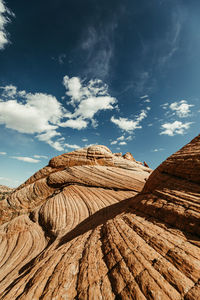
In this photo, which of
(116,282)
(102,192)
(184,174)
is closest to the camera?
(116,282)

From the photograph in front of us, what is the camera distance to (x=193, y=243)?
348 cm

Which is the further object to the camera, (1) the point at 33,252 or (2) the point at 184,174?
(1) the point at 33,252

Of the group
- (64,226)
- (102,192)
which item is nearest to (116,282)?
(64,226)

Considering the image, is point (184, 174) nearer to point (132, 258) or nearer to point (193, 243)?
point (193, 243)

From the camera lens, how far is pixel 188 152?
6566 millimetres

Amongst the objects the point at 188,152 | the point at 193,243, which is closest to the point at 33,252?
the point at 193,243

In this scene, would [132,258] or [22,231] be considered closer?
[132,258]

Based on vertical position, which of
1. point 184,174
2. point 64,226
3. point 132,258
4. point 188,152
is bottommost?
point 64,226

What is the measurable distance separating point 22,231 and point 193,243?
1507cm

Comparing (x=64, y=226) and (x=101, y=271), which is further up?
(x=101, y=271)

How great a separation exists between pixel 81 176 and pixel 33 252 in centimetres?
870

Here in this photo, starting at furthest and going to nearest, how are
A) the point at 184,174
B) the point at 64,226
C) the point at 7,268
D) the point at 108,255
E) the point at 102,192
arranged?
the point at 102,192, the point at 64,226, the point at 7,268, the point at 184,174, the point at 108,255

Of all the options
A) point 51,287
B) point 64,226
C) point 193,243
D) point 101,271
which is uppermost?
point 193,243

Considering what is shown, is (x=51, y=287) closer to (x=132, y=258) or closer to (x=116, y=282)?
(x=116, y=282)
